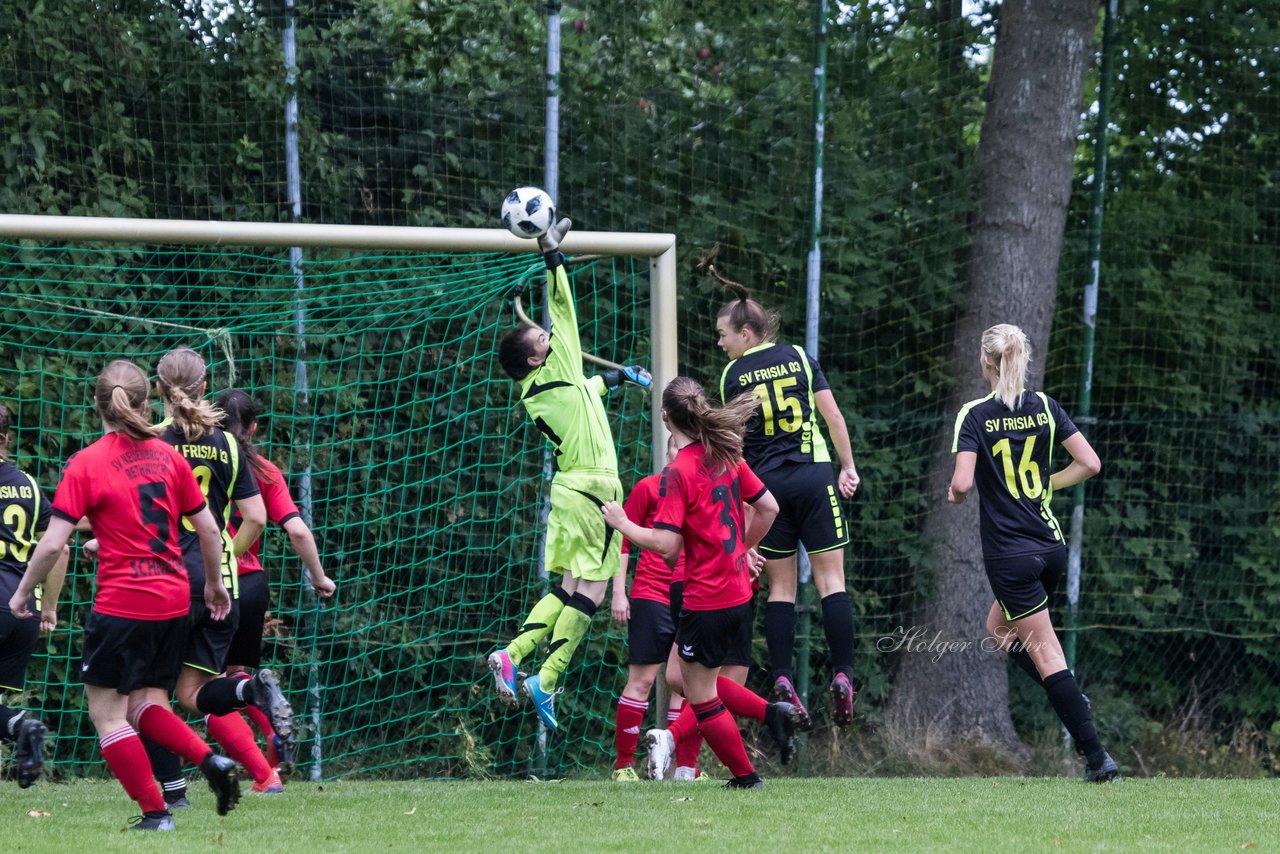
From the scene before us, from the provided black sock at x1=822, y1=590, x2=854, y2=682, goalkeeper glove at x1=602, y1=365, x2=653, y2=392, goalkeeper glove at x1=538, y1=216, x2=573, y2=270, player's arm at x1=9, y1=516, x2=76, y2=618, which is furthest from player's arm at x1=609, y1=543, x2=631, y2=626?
player's arm at x1=9, y1=516, x2=76, y2=618

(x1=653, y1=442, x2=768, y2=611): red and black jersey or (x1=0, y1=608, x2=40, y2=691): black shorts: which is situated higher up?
(x1=653, y1=442, x2=768, y2=611): red and black jersey

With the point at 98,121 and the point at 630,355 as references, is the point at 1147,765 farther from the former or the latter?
the point at 98,121

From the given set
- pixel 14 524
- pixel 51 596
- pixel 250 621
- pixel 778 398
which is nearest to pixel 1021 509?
pixel 778 398

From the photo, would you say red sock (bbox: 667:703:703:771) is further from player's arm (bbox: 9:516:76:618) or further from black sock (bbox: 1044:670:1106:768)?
player's arm (bbox: 9:516:76:618)

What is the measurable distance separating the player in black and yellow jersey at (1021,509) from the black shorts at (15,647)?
369cm

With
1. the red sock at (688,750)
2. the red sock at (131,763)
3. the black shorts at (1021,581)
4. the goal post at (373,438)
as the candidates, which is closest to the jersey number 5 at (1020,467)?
the black shorts at (1021,581)

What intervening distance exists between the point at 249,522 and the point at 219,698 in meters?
0.66

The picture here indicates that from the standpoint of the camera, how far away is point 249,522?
5.75 m

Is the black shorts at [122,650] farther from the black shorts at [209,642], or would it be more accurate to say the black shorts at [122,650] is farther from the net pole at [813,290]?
the net pole at [813,290]

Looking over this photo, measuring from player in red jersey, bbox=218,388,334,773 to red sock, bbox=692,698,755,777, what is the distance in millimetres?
1505

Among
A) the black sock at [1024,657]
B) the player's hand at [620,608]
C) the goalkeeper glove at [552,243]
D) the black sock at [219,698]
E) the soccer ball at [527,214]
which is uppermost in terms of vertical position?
the soccer ball at [527,214]

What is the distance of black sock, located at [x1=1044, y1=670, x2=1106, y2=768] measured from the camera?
6.22m

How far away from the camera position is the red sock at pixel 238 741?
5.93 meters

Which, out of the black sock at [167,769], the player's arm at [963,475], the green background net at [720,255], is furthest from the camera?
the green background net at [720,255]
